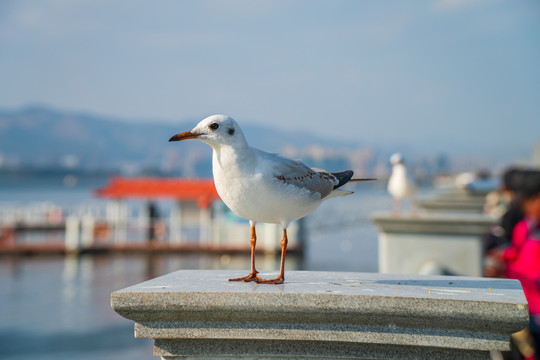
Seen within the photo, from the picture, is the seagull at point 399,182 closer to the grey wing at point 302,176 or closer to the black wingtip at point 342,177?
the black wingtip at point 342,177

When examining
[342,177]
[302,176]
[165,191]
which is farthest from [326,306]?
[165,191]

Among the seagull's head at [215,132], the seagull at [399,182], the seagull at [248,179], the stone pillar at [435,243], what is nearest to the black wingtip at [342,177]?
the seagull at [248,179]

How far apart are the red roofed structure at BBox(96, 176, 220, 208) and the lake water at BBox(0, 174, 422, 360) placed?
3000mm

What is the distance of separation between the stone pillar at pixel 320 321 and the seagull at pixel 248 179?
1.44ft

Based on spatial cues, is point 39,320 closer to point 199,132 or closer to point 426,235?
point 426,235

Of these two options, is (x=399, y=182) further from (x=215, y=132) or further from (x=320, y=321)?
(x=320, y=321)

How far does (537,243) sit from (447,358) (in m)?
2.26

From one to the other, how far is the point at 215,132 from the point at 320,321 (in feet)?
3.54

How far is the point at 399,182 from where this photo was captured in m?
7.38

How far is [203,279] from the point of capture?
9.57ft

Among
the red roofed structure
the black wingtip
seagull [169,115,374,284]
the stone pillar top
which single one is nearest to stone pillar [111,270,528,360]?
the stone pillar top

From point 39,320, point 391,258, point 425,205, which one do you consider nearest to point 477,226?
point 391,258

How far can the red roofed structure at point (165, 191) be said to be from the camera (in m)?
25.3

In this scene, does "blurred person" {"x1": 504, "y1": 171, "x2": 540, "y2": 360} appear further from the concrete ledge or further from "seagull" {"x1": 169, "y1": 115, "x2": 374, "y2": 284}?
"seagull" {"x1": 169, "y1": 115, "x2": 374, "y2": 284}
